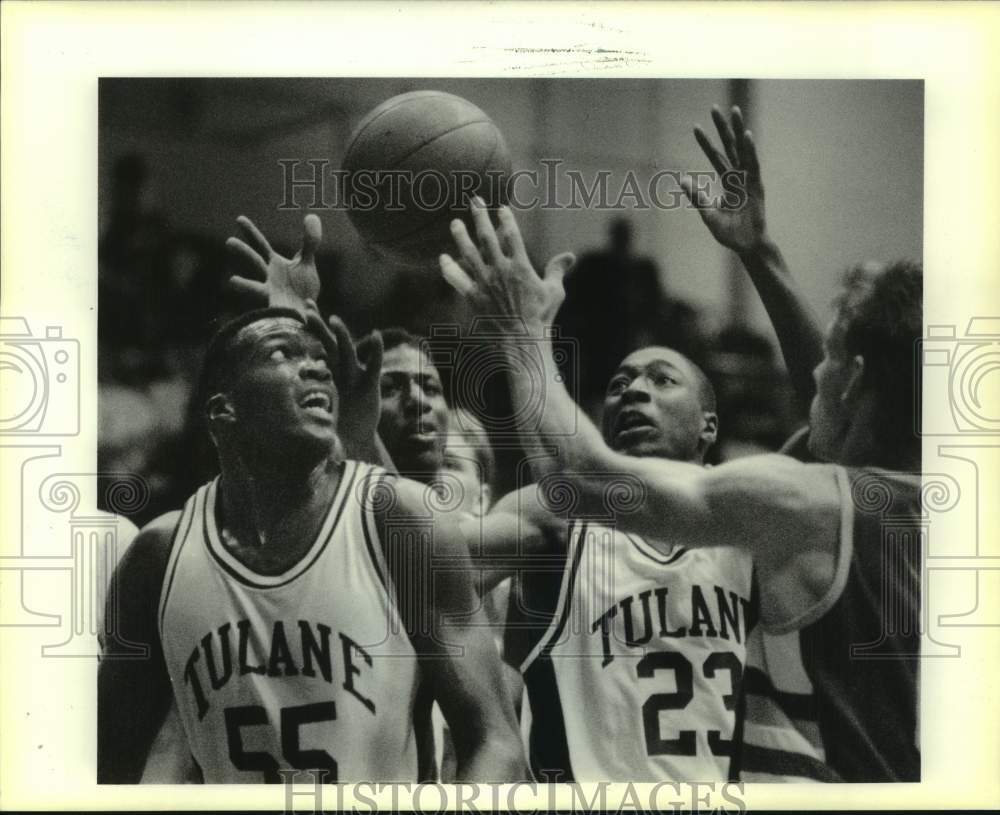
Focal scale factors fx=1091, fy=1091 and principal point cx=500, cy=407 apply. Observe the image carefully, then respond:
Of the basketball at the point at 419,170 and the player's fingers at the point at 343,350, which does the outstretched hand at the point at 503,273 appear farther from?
the player's fingers at the point at 343,350

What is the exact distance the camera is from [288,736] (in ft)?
10.6

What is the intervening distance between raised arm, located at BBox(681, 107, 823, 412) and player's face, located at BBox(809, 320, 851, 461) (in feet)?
0.08

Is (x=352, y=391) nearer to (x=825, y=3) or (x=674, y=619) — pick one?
(x=674, y=619)

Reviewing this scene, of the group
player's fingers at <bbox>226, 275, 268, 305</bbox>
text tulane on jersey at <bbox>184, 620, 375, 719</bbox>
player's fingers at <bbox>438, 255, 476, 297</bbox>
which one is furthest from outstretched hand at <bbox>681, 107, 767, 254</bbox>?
text tulane on jersey at <bbox>184, 620, 375, 719</bbox>

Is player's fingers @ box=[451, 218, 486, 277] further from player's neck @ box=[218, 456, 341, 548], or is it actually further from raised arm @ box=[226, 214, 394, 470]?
player's neck @ box=[218, 456, 341, 548]

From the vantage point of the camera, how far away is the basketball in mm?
3145

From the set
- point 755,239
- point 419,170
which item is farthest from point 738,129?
point 419,170

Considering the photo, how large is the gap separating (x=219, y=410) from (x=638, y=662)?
1442 millimetres

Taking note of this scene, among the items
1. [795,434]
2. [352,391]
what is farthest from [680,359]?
[352,391]

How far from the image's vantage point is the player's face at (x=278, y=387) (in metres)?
3.21

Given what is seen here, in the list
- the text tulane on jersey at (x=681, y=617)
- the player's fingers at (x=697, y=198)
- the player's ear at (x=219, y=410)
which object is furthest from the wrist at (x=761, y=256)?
the player's ear at (x=219, y=410)

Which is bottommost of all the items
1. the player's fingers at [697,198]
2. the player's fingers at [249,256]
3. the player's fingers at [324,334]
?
the player's fingers at [324,334]

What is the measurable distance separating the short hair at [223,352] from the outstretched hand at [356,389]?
0.15m

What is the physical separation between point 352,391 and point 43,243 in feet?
3.37
